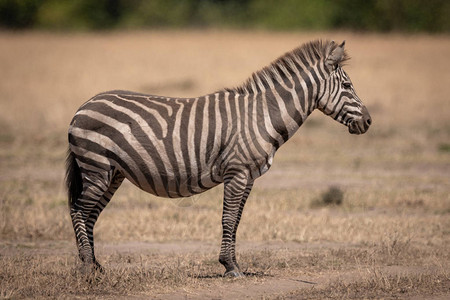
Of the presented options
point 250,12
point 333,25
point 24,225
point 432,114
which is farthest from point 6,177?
point 250,12

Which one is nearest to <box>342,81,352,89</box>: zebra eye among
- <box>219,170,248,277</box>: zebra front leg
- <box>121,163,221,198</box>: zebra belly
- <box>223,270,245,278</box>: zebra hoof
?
<box>219,170,248,277</box>: zebra front leg

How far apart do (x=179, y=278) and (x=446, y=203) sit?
5.80m

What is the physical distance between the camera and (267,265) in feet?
26.9

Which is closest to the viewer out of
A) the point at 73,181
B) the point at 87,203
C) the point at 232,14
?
the point at 87,203

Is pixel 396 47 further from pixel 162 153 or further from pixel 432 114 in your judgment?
pixel 162 153

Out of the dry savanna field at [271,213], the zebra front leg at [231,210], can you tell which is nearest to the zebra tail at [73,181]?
the dry savanna field at [271,213]

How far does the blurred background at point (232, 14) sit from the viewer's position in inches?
1558

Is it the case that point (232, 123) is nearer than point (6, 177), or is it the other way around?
point (232, 123)

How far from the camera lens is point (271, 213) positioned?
10766 millimetres

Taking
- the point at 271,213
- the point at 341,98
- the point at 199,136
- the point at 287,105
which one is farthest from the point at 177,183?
the point at 271,213

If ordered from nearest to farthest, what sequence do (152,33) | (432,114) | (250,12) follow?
(432,114), (152,33), (250,12)

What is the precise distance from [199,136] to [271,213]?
11.4ft

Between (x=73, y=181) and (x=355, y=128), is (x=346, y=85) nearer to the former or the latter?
(x=355, y=128)

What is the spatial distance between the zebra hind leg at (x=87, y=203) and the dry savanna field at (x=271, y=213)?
18 centimetres
